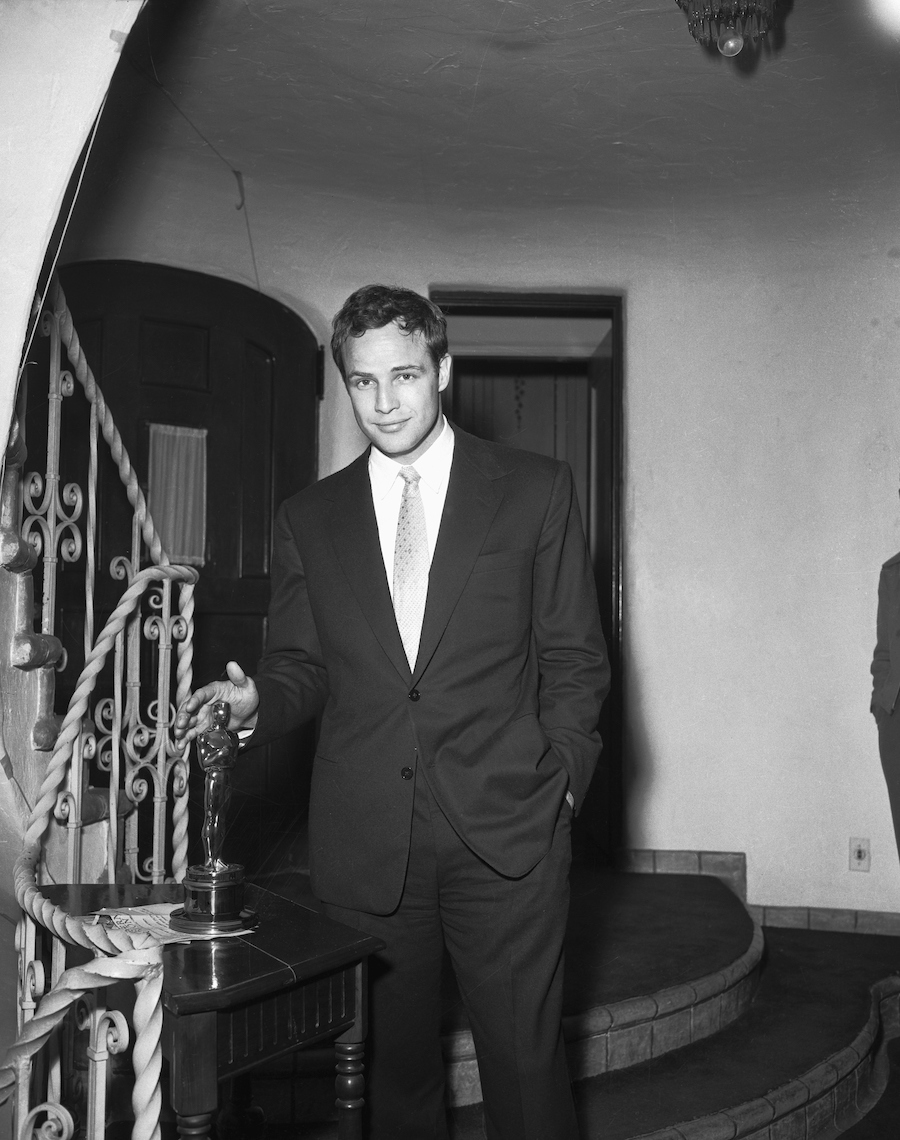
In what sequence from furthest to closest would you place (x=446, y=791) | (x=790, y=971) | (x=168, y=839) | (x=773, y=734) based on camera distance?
(x=773, y=734), (x=168, y=839), (x=790, y=971), (x=446, y=791)

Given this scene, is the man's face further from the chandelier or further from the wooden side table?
the chandelier

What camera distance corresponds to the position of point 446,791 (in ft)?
5.70

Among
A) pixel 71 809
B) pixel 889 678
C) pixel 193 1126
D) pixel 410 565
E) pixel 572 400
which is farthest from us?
pixel 572 400

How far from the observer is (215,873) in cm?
160

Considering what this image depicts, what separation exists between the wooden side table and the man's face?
0.81 metres

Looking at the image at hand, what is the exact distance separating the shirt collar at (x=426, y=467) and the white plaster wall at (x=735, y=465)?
88.4 inches

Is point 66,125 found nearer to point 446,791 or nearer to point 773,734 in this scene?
point 446,791

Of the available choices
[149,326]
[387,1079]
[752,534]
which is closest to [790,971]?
[752,534]

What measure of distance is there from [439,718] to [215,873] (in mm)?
427

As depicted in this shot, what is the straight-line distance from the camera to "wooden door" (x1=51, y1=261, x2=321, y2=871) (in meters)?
3.58

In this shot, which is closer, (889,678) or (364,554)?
(364,554)

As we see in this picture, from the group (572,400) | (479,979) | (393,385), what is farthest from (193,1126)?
(572,400)

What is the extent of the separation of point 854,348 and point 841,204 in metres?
0.53

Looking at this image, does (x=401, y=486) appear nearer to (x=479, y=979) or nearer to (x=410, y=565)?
(x=410, y=565)
